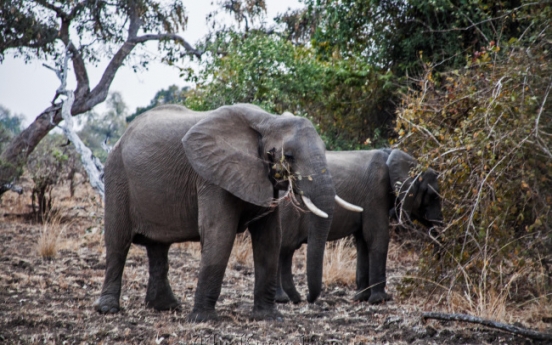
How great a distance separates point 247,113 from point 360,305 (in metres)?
2.90

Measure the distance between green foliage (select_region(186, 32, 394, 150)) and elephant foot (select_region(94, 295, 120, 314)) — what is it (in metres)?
5.91

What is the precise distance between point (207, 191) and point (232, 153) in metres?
0.43

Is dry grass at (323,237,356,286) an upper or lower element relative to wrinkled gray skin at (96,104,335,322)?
lower

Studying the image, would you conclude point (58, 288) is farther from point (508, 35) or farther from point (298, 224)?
point (508, 35)

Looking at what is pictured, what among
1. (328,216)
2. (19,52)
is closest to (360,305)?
(328,216)

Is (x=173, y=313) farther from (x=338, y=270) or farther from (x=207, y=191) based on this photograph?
(x=338, y=270)

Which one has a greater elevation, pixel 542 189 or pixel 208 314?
pixel 542 189

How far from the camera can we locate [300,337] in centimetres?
631

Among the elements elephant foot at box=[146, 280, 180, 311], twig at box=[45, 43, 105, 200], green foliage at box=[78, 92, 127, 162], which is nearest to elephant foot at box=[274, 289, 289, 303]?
elephant foot at box=[146, 280, 180, 311]

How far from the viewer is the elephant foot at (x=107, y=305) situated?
7.52 meters

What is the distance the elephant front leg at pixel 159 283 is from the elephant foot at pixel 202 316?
1.02 meters

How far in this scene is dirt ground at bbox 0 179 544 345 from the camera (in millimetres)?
6168

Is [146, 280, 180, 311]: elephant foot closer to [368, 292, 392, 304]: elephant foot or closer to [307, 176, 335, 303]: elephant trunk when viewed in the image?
[307, 176, 335, 303]: elephant trunk

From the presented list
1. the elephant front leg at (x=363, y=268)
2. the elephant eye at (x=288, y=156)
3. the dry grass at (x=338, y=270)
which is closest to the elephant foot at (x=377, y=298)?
the elephant front leg at (x=363, y=268)
